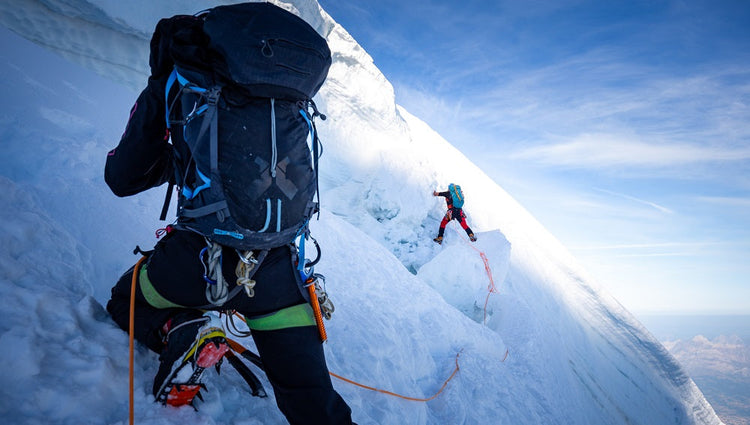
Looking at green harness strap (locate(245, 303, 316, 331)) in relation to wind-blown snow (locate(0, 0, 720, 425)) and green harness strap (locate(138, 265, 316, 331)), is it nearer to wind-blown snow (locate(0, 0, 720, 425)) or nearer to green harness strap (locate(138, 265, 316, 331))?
green harness strap (locate(138, 265, 316, 331))

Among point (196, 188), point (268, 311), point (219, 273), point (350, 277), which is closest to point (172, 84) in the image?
point (196, 188)

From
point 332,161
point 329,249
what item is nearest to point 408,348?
point 329,249

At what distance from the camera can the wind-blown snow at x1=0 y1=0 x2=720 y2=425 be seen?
1.49 m

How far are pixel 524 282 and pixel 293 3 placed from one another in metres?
9.14

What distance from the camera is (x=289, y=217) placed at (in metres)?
1.54

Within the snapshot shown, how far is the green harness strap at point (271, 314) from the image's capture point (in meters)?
1.56

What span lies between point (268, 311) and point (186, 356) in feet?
1.27

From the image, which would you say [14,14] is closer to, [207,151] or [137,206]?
[137,206]

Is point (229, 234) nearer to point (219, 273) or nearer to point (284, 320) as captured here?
point (219, 273)

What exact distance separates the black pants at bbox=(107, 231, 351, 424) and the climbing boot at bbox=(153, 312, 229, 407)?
0.12 m

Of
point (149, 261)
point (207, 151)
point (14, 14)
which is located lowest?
point (149, 261)

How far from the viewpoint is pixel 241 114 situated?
1416mm

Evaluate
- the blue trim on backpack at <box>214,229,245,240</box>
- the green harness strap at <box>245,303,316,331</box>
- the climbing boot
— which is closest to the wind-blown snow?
the climbing boot

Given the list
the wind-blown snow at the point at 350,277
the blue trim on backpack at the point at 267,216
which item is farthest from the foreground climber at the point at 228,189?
the wind-blown snow at the point at 350,277
